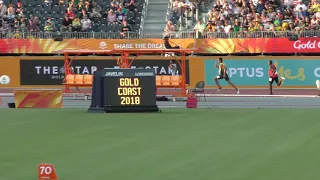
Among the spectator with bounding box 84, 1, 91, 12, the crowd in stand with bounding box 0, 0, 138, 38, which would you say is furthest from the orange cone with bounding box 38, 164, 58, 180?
the spectator with bounding box 84, 1, 91, 12

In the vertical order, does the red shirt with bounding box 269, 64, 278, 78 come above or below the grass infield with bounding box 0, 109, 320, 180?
above

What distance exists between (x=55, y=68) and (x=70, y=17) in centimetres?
270

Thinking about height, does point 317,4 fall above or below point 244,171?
above

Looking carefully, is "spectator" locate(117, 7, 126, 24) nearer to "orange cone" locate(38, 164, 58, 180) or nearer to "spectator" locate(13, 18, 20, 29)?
"spectator" locate(13, 18, 20, 29)

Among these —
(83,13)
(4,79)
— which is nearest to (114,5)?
(83,13)

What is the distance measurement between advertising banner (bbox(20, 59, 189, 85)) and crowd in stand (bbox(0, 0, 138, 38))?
1.60m

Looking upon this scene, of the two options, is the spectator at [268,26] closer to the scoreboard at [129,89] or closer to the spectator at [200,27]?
the spectator at [200,27]

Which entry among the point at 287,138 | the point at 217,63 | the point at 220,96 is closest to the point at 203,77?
the point at 217,63

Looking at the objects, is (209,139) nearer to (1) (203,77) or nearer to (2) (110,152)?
(2) (110,152)

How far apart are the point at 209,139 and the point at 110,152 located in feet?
9.73

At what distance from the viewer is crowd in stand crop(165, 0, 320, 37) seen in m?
41.7

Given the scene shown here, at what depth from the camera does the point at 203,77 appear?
141ft

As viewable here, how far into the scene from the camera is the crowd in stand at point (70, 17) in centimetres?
4416

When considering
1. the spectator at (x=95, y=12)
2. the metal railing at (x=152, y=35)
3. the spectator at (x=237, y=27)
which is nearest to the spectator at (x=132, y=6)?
the spectator at (x=95, y=12)
